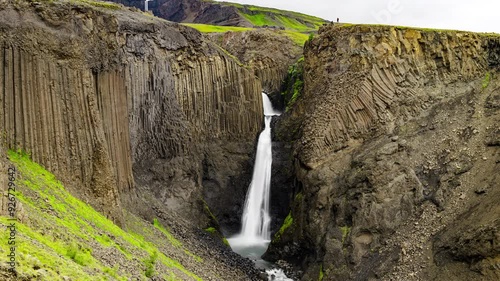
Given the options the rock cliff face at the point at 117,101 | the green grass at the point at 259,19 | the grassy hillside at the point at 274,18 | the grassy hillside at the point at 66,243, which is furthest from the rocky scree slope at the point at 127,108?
the grassy hillside at the point at 274,18

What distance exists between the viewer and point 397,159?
29750 millimetres

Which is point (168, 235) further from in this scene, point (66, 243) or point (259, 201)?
point (259, 201)

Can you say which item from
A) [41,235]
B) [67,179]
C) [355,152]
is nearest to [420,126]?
[355,152]

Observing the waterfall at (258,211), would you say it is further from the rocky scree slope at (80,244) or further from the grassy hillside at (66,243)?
the grassy hillside at (66,243)

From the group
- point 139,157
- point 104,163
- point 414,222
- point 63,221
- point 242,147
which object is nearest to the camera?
point 63,221

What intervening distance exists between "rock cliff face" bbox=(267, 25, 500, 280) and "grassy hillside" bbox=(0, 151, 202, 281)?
36.4 ft

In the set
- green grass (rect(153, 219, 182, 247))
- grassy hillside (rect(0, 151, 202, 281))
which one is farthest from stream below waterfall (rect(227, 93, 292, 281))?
grassy hillside (rect(0, 151, 202, 281))

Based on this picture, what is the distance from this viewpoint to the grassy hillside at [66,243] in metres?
10.5

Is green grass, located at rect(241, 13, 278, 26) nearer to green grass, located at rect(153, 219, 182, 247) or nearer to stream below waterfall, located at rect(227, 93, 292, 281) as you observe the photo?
stream below waterfall, located at rect(227, 93, 292, 281)

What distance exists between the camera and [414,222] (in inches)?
1039

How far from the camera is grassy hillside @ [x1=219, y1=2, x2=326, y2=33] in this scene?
112 meters

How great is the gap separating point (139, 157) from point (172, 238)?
1038 centimetres

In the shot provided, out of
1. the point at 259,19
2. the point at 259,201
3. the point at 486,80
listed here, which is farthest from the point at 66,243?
the point at 259,19

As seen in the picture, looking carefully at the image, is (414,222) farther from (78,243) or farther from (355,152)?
(78,243)
